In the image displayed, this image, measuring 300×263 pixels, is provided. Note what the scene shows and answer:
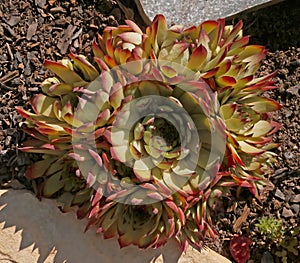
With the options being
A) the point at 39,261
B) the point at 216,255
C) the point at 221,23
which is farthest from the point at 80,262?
the point at 221,23

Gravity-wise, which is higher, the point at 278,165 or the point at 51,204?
the point at 51,204

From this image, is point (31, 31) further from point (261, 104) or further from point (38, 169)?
point (261, 104)

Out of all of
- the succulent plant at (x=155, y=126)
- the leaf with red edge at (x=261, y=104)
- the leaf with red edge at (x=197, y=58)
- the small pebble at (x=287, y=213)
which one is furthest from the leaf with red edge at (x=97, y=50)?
the small pebble at (x=287, y=213)

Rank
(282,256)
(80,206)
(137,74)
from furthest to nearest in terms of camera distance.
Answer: (282,256)
(80,206)
(137,74)

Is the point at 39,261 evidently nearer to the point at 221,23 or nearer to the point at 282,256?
the point at 282,256

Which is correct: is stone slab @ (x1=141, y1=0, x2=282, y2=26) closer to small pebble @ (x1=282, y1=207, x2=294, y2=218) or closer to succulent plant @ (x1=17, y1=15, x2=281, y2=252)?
succulent plant @ (x1=17, y1=15, x2=281, y2=252)

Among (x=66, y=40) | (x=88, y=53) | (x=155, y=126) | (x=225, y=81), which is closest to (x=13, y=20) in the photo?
(x=66, y=40)
